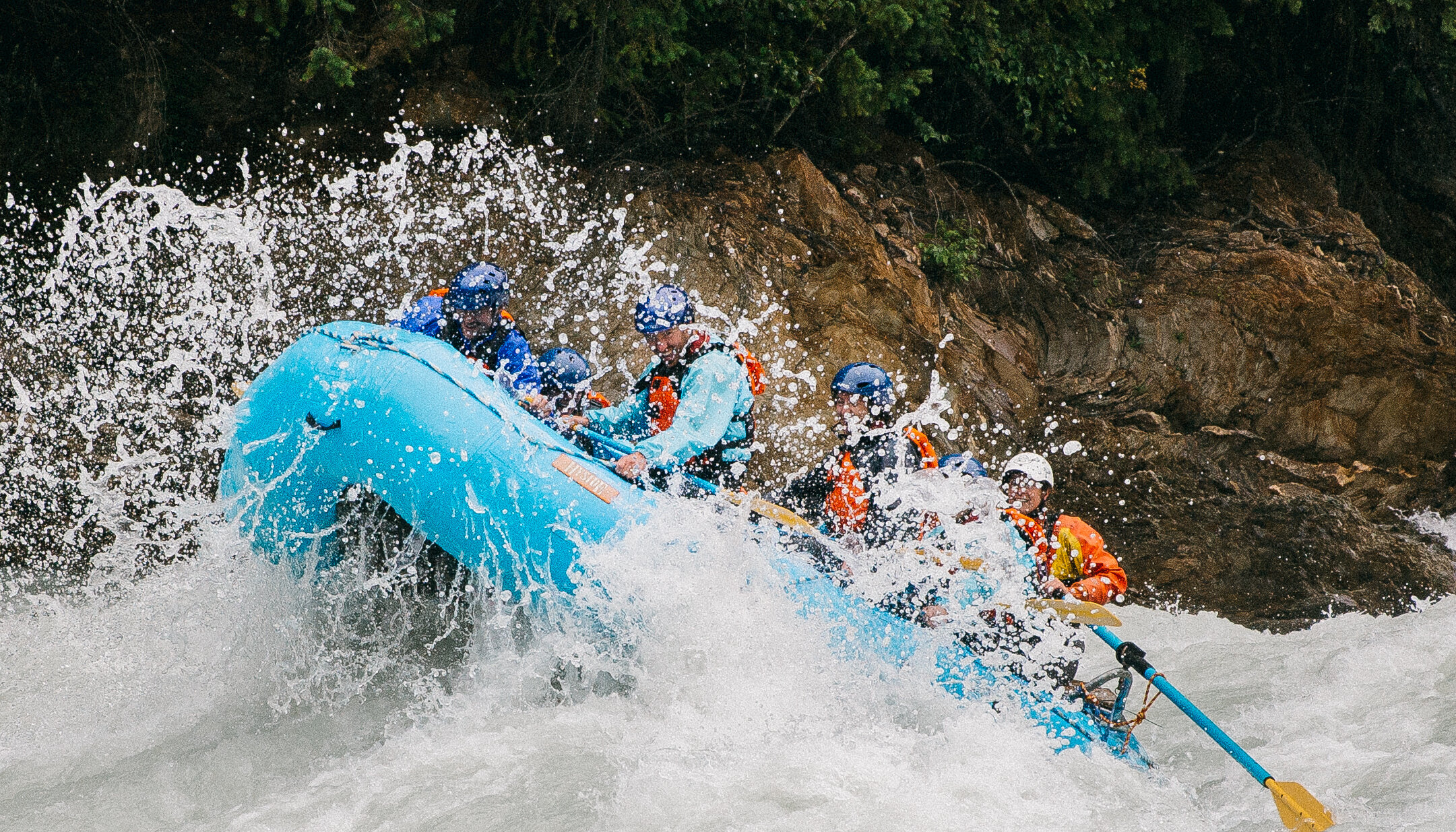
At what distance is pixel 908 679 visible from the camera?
416 cm

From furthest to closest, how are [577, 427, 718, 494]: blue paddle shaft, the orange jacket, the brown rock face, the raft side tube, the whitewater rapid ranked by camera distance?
the brown rock face → the orange jacket → [577, 427, 718, 494]: blue paddle shaft → the raft side tube → the whitewater rapid

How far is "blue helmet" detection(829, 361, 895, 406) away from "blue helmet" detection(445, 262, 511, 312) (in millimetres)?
1627

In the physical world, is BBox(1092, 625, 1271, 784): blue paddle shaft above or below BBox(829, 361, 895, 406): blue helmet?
below

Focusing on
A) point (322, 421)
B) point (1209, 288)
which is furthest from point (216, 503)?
point (1209, 288)

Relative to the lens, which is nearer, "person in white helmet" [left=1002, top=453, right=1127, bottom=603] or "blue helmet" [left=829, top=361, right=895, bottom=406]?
"blue helmet" [left=829, top=361, right=895, bottom=406]

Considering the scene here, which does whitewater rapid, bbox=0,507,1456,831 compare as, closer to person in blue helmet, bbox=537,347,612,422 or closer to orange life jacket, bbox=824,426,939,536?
orange life jacket, bbox=824,426,939,536

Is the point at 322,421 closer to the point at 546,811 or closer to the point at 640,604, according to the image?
the point at 640,604

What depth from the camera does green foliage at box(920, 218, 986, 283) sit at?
324 inches

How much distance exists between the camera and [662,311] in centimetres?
452

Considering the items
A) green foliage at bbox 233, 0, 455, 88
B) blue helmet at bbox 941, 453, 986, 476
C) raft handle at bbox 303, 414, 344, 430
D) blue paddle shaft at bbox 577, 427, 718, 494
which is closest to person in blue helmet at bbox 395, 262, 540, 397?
blue paddle shaft at bbox 577, 427, 718, 494

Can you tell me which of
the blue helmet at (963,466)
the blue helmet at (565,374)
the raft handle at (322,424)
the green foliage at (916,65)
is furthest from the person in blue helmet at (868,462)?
the green foliage at (916,65)

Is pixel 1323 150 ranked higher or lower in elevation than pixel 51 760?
higher

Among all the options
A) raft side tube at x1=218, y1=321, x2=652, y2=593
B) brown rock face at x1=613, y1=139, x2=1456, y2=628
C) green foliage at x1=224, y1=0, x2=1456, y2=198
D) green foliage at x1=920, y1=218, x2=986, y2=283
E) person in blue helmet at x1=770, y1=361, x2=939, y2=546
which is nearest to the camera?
raft side tube at x1=218, y1=321, x2=652, y2=593

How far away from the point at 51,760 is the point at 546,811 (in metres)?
1.70
